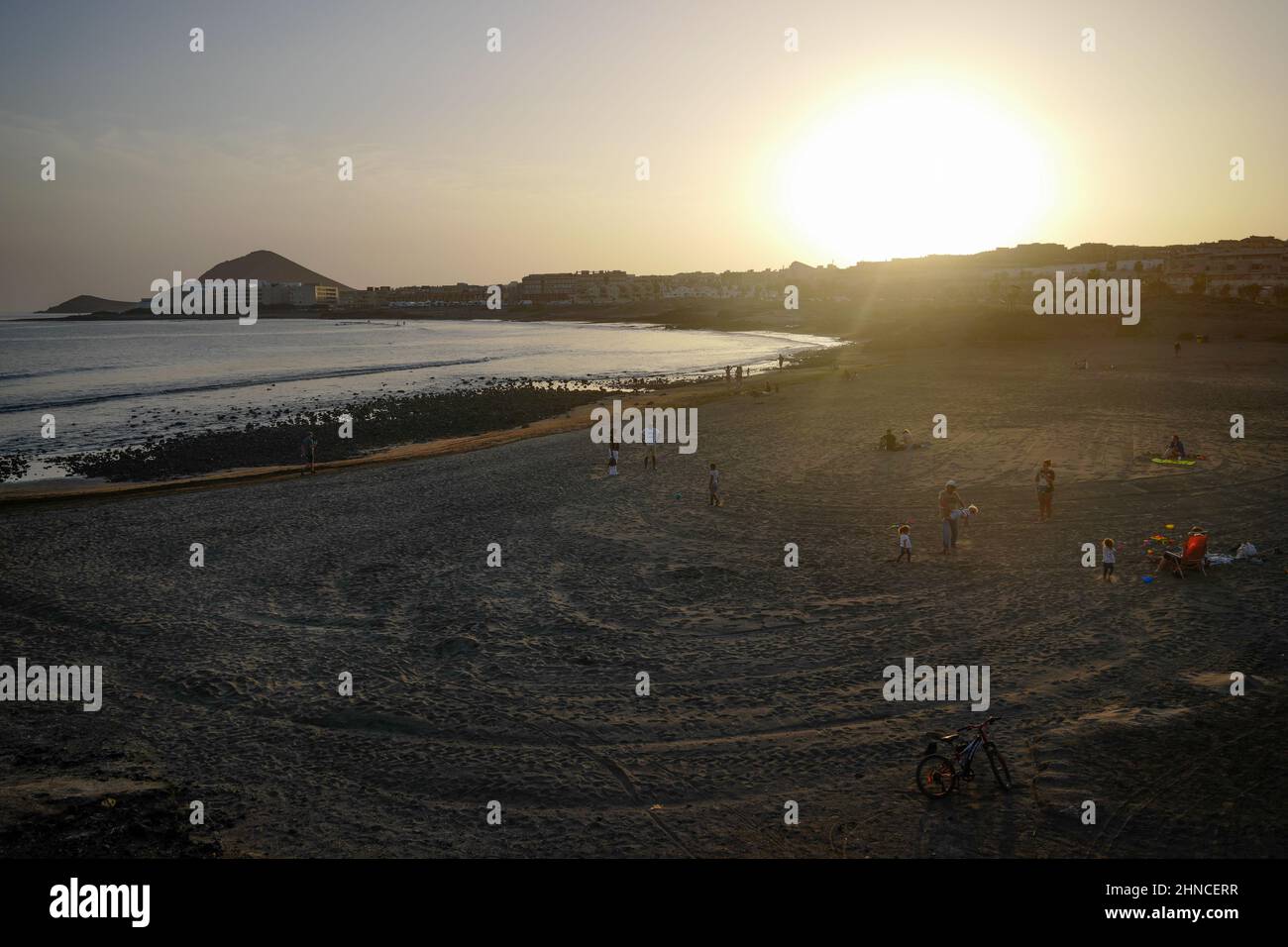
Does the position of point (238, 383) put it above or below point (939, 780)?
above

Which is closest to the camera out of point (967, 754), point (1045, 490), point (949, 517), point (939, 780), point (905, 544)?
point (939, 780)

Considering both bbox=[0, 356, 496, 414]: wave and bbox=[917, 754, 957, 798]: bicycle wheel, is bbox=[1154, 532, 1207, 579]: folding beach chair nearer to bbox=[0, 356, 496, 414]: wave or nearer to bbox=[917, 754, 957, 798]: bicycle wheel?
bbox=[917, 754, 957, 798]: bicycle wheel

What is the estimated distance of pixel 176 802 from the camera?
31.8ft

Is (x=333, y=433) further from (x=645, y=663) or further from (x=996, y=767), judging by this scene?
(x=996, y=767)

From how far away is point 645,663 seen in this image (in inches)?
533

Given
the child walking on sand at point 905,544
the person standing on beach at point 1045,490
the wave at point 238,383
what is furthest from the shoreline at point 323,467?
the wave at point 238,383

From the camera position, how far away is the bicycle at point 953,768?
9406 millimetres

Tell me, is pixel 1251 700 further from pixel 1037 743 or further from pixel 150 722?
pixel 150 722

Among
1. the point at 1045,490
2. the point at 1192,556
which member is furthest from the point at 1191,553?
the point at 1045,490

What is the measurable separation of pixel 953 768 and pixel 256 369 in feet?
280

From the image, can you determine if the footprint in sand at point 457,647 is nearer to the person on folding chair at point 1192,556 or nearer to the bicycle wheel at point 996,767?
the bicycle wheel at point 996,767

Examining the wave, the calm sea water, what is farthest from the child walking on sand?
the wave
